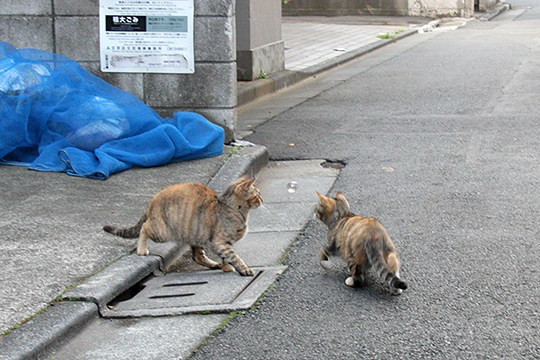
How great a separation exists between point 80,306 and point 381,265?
5.64ft

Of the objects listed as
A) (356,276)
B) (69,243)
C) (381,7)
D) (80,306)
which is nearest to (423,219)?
(356,276)

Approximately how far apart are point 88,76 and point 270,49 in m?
5.72

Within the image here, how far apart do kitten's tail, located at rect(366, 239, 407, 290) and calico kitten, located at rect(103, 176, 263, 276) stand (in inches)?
35.9

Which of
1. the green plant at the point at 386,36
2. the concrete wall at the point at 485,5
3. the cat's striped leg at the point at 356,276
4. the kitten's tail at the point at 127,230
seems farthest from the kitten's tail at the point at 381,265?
the concrete wall at the point at 485,5

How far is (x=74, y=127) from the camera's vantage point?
27.0ft

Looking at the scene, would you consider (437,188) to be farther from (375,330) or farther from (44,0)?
(44,0)

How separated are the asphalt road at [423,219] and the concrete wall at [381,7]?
44.7 ft

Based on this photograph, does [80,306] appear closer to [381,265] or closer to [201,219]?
[201,219]

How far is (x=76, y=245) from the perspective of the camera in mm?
6090

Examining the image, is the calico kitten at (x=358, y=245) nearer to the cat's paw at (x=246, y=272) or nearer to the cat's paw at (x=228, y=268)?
the cat's paw at (x=246, y=272)

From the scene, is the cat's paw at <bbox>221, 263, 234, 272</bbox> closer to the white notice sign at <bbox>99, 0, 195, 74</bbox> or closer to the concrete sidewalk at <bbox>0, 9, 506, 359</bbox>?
the concrete sidewalk at <bbox>0, 9, 506, 359</bbox>

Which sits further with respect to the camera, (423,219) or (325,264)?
(423,219)

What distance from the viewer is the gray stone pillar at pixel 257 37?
13000mm

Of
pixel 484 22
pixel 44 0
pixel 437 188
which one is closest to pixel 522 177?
pixel 437 188
